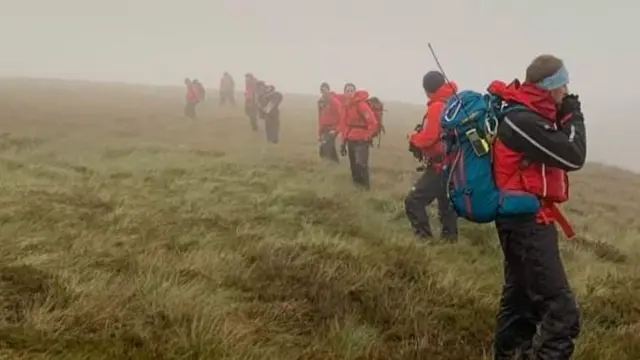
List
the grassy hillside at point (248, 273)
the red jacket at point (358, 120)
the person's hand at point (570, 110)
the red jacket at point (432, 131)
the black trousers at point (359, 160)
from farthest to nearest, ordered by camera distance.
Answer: the black trousers at point (359, 160) → the red jacket at point (358, 120) → the red jacket at point (432, 131) → the grassy hillside at point (248, 273) → the person's hand at point (570, 110)

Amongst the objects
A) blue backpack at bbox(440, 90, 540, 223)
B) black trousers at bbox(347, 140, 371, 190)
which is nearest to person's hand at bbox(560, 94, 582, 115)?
blue backpack at bbox(440, 90, 540, 223)

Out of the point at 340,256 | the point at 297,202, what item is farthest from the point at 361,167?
the point at 340,256

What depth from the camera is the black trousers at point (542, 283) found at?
450 centimetres

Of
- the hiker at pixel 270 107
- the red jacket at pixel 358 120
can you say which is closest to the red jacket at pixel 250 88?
the hiker at pixel 270 107

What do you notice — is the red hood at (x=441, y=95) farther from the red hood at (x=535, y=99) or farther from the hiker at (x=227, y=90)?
the hiker at (x=227, y=90)

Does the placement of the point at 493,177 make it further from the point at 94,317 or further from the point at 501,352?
the point at 94,317

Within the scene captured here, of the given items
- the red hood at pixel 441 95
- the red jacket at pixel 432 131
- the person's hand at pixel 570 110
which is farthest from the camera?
the red hood at pixel 441 95

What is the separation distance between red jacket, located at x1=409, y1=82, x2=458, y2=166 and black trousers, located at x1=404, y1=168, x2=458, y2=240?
345 millimetres

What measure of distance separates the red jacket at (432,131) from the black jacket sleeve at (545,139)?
3.91 meters

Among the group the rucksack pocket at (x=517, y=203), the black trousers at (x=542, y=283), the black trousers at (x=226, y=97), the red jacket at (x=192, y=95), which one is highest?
the rucksack pocket at (x=517, y=203)

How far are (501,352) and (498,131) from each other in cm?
162

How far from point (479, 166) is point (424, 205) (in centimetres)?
441

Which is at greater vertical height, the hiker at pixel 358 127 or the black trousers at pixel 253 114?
the hiker at pixel 358 127

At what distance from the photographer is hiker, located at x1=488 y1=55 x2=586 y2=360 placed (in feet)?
14.5
